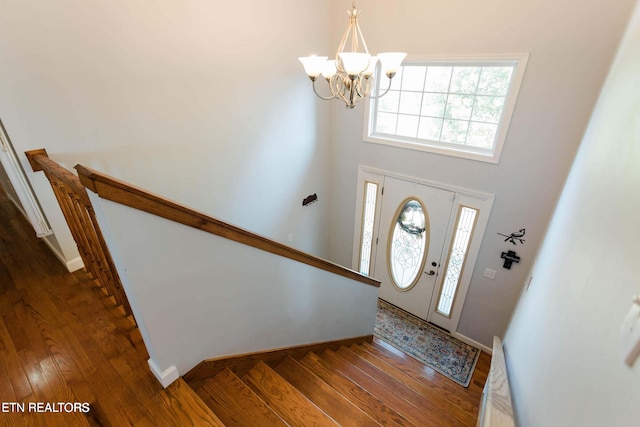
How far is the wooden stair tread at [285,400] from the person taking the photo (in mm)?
1677

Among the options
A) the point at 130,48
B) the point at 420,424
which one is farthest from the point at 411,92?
the point at 420,424

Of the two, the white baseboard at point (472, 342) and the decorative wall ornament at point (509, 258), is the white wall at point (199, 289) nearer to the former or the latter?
the decorative wall ornament at point (509, 258)

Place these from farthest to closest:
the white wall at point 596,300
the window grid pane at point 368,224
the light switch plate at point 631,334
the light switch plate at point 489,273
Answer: the window grid pane at point 368,224 < the light switch plate at point 489,273 < the white wall at point 596,300 < the light switch plate at point 631,334

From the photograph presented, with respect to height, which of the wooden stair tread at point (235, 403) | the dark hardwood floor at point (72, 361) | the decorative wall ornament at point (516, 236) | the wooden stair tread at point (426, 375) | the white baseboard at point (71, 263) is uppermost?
the white baseboard at point (71, 263)

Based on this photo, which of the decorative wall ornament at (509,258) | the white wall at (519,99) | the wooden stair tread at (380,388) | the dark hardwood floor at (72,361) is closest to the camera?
the dark hardwood floor at (72,361)

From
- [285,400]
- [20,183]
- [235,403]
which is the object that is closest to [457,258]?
[285,400]

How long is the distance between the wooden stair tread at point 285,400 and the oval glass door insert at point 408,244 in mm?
Answer: 2697

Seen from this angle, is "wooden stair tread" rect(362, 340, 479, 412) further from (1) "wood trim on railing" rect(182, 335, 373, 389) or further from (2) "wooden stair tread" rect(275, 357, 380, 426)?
(2) "wooden stair tread" rect(275, 357, 380, 426)

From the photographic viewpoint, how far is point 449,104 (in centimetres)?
334

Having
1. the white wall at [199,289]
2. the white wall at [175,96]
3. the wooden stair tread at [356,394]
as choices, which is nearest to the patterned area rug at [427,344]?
the wooden stair tread at [356,394]

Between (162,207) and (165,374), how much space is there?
2.74 feet

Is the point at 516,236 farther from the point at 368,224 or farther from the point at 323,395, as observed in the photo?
the point at 323,395

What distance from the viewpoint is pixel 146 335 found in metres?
1.37

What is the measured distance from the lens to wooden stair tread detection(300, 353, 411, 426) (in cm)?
211
